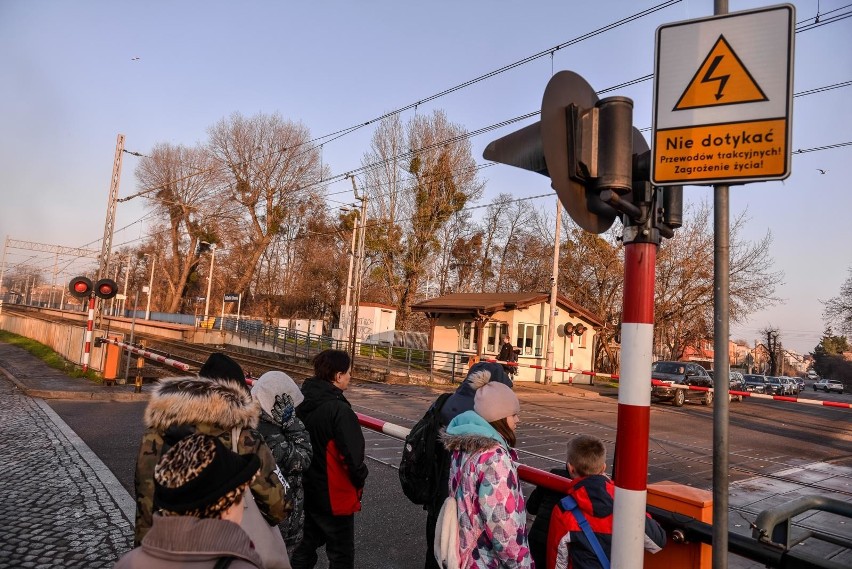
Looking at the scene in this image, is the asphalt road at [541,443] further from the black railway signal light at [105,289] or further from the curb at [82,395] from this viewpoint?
the black railway signal light at [105,289]

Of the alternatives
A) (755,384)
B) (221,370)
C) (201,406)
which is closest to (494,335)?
(755,384)

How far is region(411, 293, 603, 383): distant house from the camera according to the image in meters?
29.7

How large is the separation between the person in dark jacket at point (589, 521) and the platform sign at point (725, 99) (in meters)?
1.39

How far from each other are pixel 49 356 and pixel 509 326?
19731 millimetres

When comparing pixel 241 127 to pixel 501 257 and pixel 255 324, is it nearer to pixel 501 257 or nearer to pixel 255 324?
pixel 255 324

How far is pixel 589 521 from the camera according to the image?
2738mm

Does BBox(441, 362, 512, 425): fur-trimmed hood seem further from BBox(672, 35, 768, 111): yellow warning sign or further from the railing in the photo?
the railing

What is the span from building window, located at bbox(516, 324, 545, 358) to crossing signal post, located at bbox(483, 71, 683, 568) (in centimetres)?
2853

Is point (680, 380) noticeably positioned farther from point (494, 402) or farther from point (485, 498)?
point (485, 498)

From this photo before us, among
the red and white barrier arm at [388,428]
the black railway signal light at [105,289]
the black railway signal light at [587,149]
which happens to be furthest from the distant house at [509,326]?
the black railway signal light at [587,149]

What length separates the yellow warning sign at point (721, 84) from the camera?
6.88ft

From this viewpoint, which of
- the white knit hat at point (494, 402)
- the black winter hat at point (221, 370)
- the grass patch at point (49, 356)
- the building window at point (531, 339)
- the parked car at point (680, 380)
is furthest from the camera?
the building window at point (531, 339)

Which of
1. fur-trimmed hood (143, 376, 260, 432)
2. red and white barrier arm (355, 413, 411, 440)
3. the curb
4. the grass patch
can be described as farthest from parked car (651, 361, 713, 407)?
fur-trimmed hood (143, 376, 260, 432)

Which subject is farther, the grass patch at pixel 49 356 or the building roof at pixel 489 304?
the building roof at pixel 489 304
